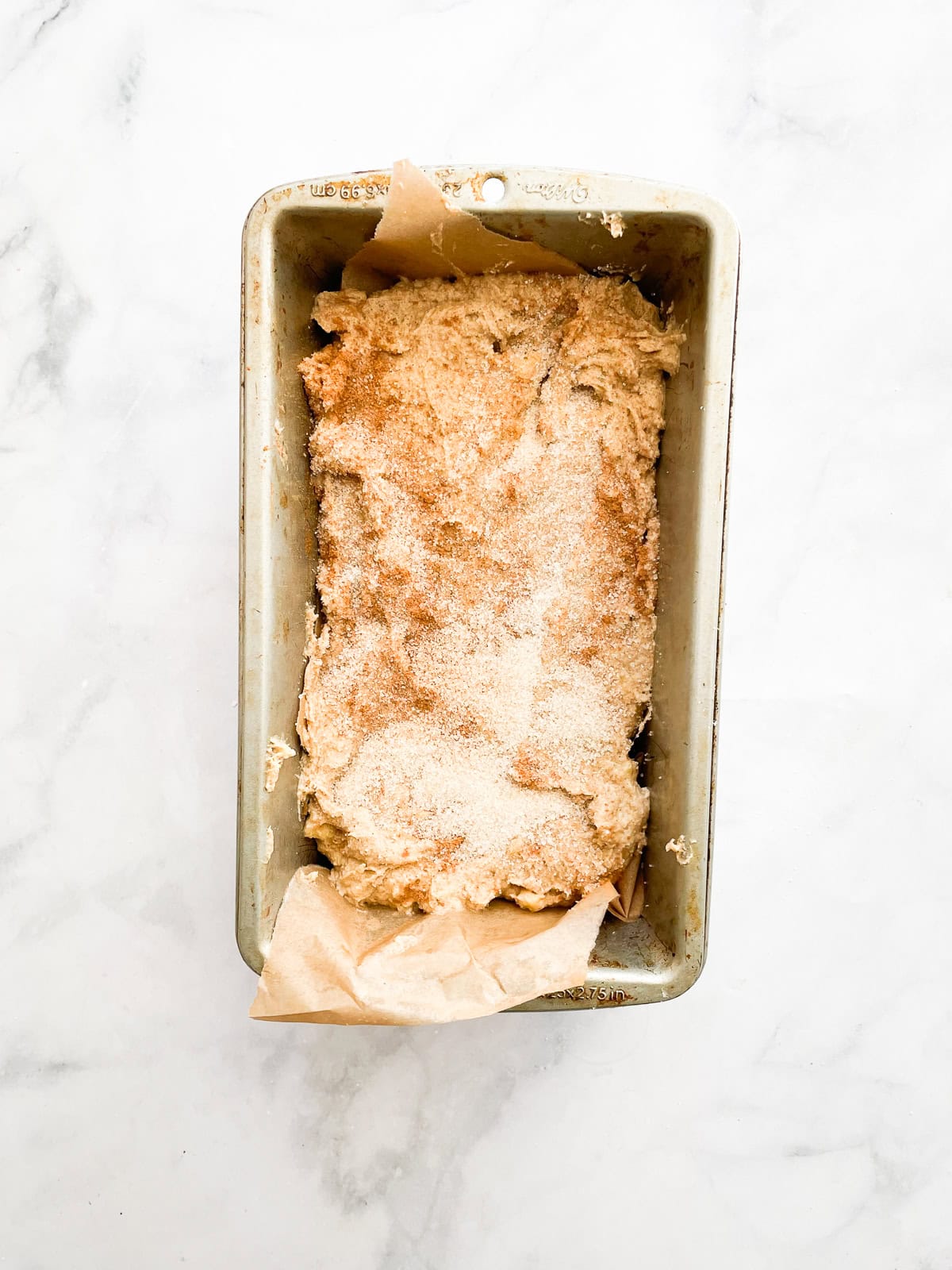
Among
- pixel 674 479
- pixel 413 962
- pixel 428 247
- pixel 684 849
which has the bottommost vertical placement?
pixel 413 962

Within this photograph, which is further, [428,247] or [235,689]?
[235,689]

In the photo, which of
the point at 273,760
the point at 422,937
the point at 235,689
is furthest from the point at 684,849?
the point at 235,689

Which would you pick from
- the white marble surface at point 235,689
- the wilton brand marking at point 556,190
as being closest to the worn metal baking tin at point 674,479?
the wilton brand marking at point 556,190

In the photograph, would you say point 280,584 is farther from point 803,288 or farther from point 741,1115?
point 741,1115

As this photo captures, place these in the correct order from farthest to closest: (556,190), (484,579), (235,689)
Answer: (235,689) < (484,579) < (556,190)

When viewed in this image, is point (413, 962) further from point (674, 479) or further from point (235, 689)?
point (674, 479)

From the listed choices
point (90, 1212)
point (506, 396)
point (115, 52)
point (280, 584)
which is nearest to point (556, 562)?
point (506, 396)
